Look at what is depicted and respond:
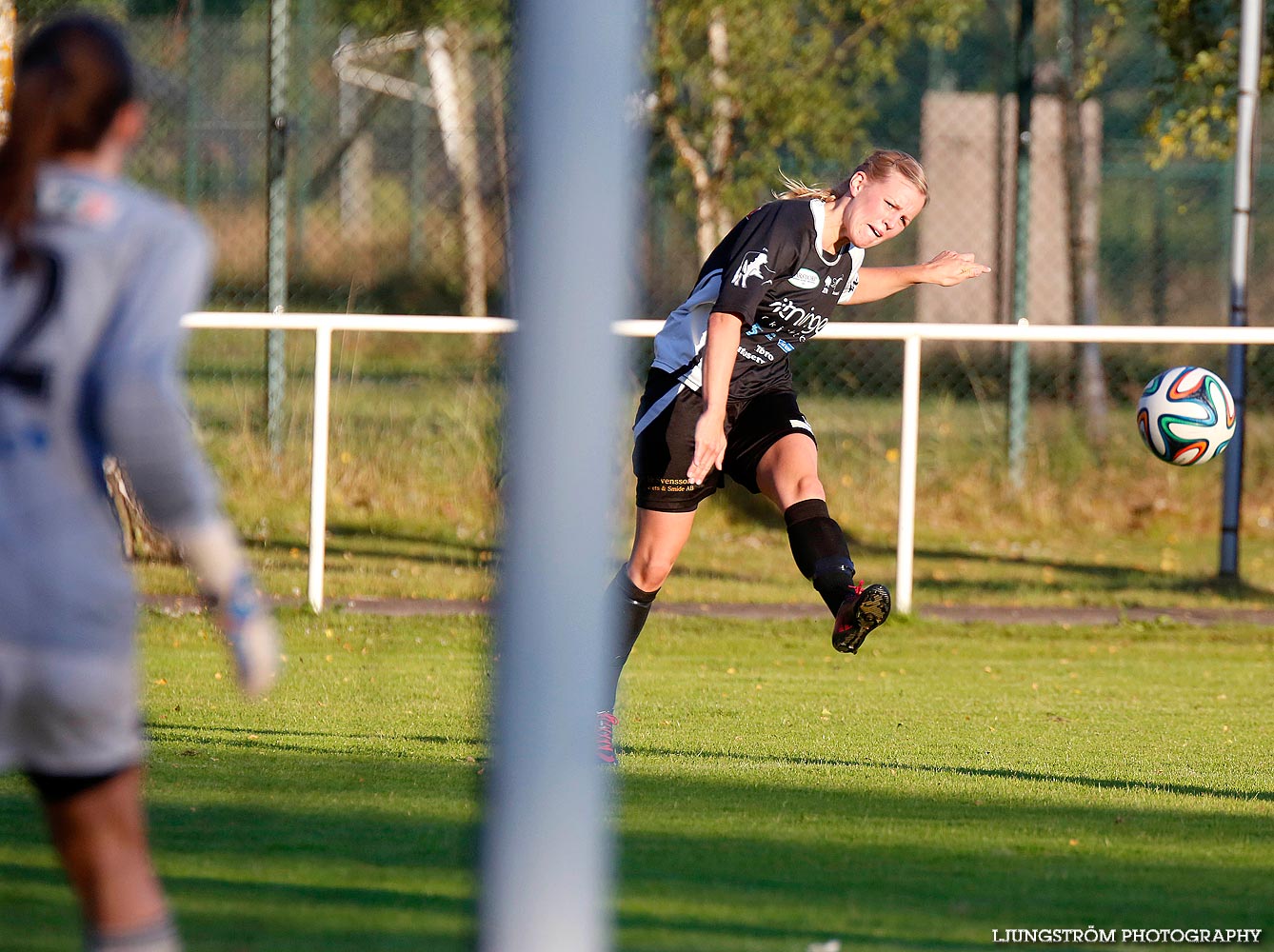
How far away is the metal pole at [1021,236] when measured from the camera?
38.7 ft

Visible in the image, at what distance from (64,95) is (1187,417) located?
5403 millimetres

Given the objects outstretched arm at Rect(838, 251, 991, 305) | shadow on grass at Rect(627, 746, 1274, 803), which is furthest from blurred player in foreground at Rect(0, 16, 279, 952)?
outstretched arm at Rect(838, 251, 991, 305)

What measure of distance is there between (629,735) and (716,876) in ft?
6.67

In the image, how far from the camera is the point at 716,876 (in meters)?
4.03

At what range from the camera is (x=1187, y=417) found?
7.11m

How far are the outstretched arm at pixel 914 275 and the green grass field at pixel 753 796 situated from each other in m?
1.54


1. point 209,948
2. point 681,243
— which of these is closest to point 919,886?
point 209,948

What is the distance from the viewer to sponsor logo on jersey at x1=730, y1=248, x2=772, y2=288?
5.46m

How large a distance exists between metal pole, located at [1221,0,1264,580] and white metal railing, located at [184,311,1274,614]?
3.12ft

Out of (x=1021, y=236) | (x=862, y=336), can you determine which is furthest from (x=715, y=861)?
(x=1021, y=236)

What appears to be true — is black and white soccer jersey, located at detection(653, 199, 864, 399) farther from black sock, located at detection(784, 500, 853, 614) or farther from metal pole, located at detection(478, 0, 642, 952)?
metal pole, located at detection(478, 0, 642, 952)

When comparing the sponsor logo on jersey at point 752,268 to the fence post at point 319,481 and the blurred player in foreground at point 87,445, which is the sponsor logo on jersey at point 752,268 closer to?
the blurred player in foreground at point 87,445

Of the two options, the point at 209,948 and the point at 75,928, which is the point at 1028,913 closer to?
the point at 209,948

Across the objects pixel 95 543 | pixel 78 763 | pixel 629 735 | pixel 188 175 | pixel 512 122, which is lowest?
pixel 629 735
